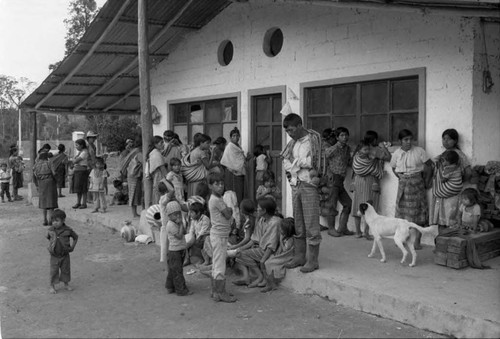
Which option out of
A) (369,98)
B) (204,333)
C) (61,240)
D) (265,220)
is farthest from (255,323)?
(369,98)

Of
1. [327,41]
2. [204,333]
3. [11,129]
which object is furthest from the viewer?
[11,129]

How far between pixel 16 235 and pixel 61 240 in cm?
453

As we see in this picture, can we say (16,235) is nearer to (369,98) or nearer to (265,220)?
(265,220)

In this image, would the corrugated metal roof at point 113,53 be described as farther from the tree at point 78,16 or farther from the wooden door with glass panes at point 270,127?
the tree at point 78,16

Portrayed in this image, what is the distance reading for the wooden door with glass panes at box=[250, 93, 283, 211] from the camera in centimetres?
912

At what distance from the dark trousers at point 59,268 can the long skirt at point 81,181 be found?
5508 millimetres

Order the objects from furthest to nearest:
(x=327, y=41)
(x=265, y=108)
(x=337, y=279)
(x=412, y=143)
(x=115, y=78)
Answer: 1. (x=115, y=78)
2. (x=265, y=108)
3. (x=327, y=41)
4. (x=412, y=143)
5. (x=337, y=279)

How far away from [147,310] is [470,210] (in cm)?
387

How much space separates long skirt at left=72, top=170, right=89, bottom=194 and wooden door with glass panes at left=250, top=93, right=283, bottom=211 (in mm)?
4100

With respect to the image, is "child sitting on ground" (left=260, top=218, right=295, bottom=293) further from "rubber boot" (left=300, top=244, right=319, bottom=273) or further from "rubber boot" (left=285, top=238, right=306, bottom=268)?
"rubber boot" (left=300, top=244, right=319, bottom=273)

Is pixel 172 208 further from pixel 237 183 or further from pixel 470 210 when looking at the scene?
pixel 237 183

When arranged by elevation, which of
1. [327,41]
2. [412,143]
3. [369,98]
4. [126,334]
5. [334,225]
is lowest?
[126,334]

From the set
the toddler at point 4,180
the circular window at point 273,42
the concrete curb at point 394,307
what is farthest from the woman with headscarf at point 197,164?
the toddler at point 4,180

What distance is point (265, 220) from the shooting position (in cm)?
603
